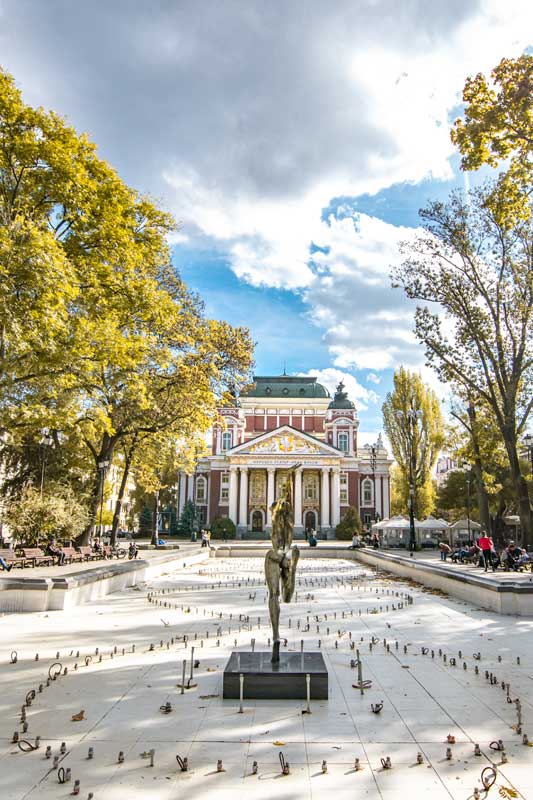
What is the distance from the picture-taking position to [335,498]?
66188 mm

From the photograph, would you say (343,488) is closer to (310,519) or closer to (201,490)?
(310,519)

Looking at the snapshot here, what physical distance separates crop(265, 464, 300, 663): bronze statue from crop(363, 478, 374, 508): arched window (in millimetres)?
64138

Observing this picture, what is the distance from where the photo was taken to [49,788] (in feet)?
15.0

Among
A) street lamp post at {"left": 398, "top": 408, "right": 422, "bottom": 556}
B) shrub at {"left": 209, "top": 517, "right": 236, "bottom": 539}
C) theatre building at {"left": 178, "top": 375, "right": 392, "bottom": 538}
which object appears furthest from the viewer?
theatre building at {"left": 178, "top": 375, "right": 392, "bottom": 538}

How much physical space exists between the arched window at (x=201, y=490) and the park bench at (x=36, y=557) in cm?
5224

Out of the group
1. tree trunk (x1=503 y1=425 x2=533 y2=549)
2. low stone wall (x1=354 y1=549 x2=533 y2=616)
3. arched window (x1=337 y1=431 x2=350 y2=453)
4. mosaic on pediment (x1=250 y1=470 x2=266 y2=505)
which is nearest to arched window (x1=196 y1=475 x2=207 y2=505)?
mosaic on pediment (x1=250 y1=470 x2=266 y2=505)

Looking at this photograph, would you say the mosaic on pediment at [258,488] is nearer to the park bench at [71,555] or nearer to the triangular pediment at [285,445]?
the triangular pediment at [285,445]

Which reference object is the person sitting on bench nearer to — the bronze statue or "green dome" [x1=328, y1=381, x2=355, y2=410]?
the bronze statue

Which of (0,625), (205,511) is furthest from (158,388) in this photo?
(205,511)

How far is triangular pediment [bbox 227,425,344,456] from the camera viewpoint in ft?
220

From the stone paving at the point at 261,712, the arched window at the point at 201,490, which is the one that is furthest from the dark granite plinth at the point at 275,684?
the arched window at the point at 201,490

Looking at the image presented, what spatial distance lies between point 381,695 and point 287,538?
7.34 ft

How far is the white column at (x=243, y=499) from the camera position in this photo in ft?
215

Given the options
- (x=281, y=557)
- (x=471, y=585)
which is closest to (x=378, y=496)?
(x=471, y=585)
